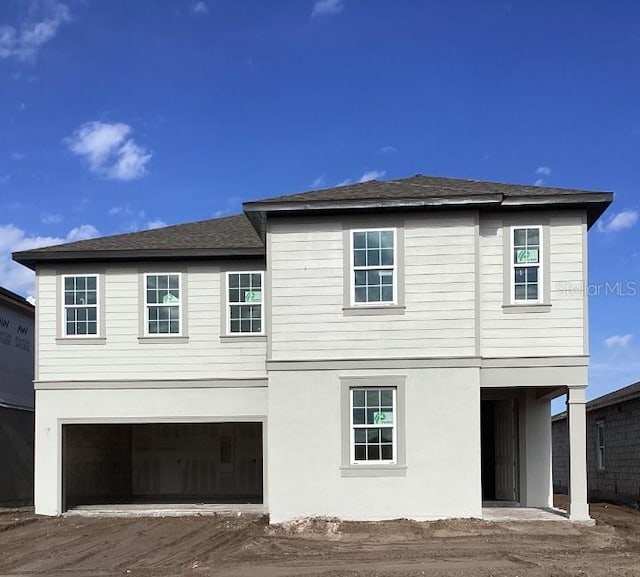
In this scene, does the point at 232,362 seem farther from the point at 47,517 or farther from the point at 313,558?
the point at 313,558

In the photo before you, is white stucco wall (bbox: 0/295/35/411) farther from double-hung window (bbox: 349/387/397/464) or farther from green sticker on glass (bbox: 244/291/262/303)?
double-hung window (bbox: 349/387/397/464)

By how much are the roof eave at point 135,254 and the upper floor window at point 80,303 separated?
0.48 m

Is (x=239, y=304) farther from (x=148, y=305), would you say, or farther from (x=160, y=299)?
(x=148, y=305)

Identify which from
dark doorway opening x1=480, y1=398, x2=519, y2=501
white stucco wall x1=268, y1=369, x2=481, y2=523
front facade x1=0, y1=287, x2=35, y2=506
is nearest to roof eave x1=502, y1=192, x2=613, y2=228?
white stucco wall x1=268, y1=369, x2=481, y2=523

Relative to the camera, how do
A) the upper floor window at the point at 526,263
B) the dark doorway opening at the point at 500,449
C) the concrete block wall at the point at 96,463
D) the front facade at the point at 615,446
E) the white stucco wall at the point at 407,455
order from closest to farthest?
the white stucco wall at the point at 407,455 → the upper floor window at the point at 526,263 → the dark doorway opening at the point at 500,449 → the concrete block wall at the point at 96,463 → the front facade at the point at 615,446

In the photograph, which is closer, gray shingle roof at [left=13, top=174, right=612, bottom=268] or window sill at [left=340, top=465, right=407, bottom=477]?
window sill at [left=340, top=465, right=407, bottom=477]

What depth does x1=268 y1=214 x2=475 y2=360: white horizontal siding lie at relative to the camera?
49.5 ft

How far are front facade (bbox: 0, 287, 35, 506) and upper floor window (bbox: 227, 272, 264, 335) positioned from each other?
641 cm

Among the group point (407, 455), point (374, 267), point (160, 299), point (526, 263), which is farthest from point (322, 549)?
point (160, 299)

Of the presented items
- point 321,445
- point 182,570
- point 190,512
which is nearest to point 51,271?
point 190,512

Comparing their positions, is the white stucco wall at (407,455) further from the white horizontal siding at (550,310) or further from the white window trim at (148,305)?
the white window trim at (148,305)

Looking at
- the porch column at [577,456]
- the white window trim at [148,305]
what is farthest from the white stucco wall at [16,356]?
the porch column at [577,456]

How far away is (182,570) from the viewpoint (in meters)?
11.8

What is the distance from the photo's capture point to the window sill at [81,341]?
1789 cm
